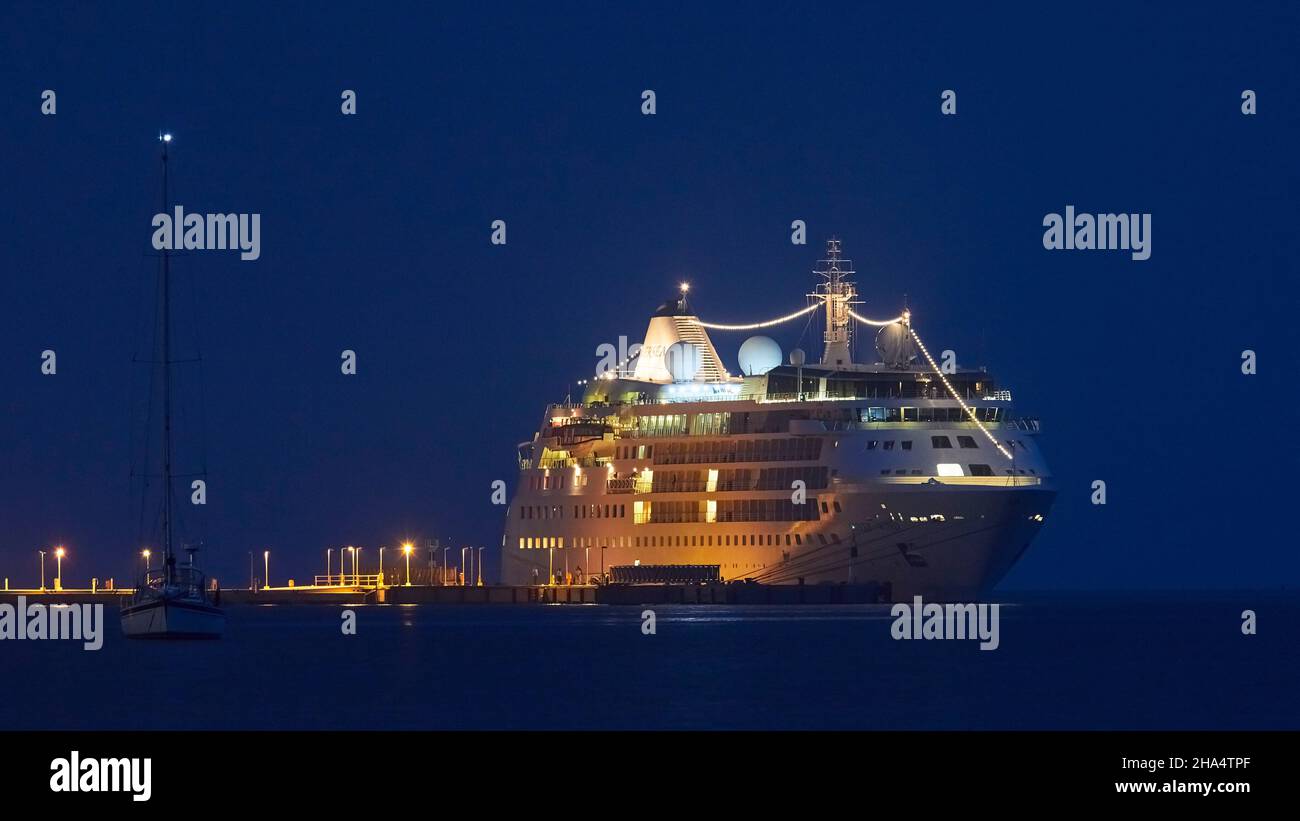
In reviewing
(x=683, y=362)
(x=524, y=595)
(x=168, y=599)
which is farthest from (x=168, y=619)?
(x=524, y=595)

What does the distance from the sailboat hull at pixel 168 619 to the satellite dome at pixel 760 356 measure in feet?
164

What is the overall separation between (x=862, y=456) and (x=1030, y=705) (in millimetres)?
50144

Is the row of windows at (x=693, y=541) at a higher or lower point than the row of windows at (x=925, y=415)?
lower

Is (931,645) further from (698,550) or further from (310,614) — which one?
(310,614)

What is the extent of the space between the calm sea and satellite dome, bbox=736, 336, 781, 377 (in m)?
22.7

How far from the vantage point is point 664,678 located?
7544 centimetres

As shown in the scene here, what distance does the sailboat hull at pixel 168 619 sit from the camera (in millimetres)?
86250

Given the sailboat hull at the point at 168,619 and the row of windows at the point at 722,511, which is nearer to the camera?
the sailboat hull at the point at 168,619

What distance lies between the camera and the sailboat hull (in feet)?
283
